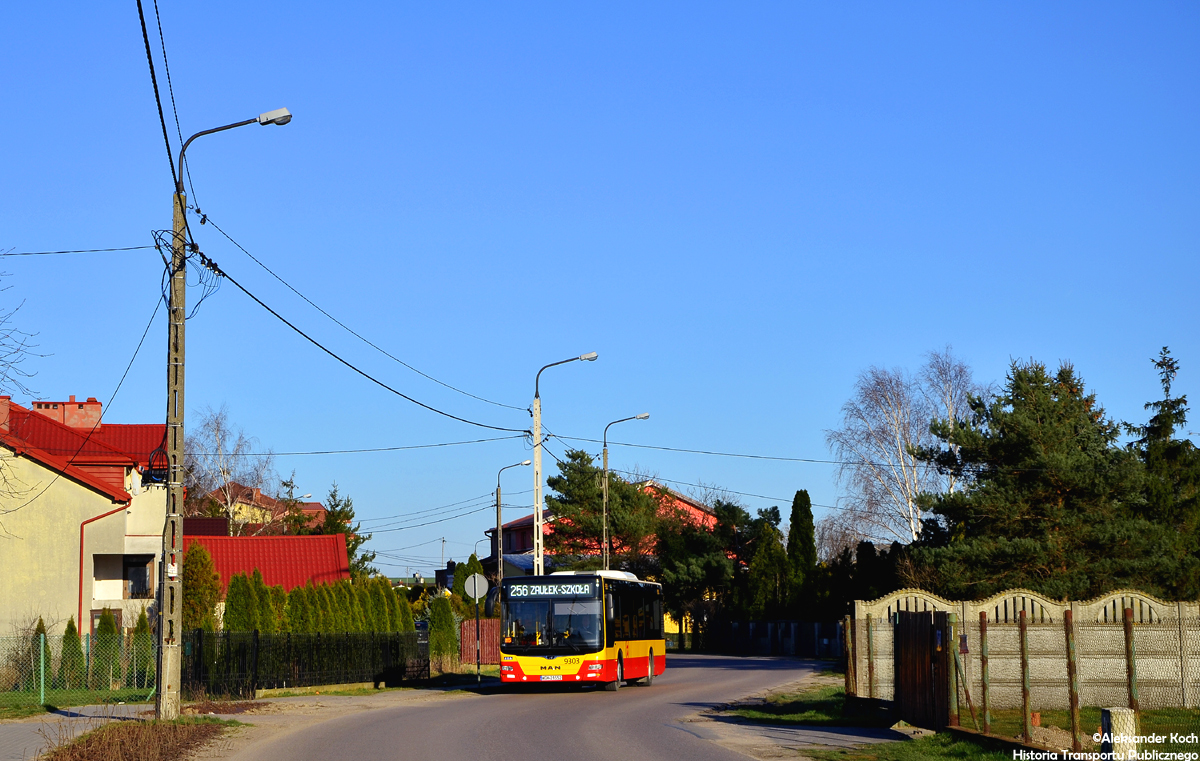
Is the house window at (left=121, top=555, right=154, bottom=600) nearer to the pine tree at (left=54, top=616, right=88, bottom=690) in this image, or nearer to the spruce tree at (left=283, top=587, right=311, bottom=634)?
the spruce tree at (left=283, top=587, right=311, bottom=634)

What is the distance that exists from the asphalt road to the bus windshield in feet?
3.74

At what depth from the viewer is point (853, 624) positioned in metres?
22.1

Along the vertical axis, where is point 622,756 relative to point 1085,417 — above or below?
below

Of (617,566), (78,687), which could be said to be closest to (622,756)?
(78,687)

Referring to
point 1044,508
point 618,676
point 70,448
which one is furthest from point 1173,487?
point 70,448

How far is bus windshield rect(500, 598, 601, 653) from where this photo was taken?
27.5 m

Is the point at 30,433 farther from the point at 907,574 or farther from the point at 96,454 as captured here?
the point at 907,574

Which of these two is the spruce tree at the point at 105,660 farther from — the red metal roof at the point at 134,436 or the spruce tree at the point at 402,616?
the red metal roof at the point at 134,436

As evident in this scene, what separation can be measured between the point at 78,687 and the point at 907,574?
2417 centimetres

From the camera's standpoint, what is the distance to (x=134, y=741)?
46.7 feet

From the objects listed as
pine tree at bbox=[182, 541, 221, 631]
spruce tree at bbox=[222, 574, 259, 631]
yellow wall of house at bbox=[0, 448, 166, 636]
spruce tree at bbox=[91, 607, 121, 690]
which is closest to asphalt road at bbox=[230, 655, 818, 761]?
spruce tree at bbox=[222, 574, 259, 631]

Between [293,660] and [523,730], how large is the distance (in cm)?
1194

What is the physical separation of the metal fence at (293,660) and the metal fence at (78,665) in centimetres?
209

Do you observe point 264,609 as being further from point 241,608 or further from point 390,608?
point 390,608
